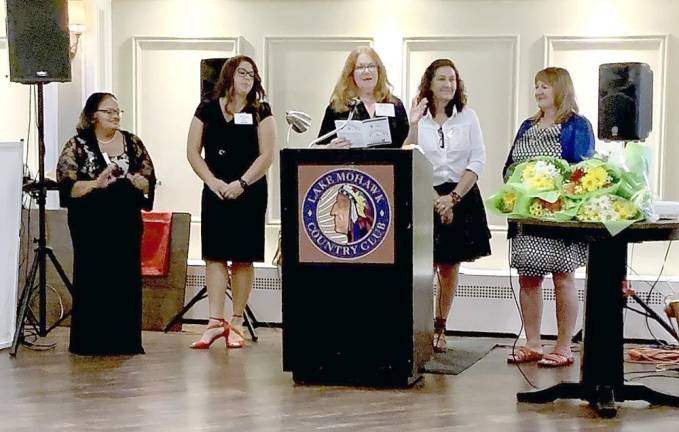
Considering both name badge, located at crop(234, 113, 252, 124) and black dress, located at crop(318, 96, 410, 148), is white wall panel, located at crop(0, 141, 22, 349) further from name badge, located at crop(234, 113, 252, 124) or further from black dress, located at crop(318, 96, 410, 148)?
black dress, located at crop(318, 96, 410, 148)

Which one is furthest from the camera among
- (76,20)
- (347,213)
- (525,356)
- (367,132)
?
(76,20)

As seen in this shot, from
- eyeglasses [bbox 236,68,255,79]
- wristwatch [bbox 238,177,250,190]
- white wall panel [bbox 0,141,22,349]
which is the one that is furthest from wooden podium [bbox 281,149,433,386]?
white wall panel [bbox 0,141,22,349]

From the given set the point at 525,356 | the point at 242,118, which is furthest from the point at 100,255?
the point at 525,356

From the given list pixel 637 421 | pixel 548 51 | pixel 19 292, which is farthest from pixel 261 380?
pixel 548 51

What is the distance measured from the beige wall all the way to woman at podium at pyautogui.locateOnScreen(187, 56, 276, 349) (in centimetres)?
115

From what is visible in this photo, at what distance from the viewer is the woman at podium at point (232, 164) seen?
5164mm

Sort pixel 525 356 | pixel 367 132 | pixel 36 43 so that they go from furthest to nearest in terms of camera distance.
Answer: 1. pixel 36 43
2. pixel 525 356
3. pixel 367 132

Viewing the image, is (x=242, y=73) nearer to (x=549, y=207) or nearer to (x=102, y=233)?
(x=102, y=233)

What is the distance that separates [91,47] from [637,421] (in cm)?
401

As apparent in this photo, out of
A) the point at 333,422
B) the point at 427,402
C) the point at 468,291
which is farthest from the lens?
the point at 468,291

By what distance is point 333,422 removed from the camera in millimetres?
3691

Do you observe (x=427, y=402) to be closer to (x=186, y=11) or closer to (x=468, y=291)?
(x=468, y=291)

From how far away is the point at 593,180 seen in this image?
3803mm

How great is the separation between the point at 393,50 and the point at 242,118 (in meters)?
1.41
